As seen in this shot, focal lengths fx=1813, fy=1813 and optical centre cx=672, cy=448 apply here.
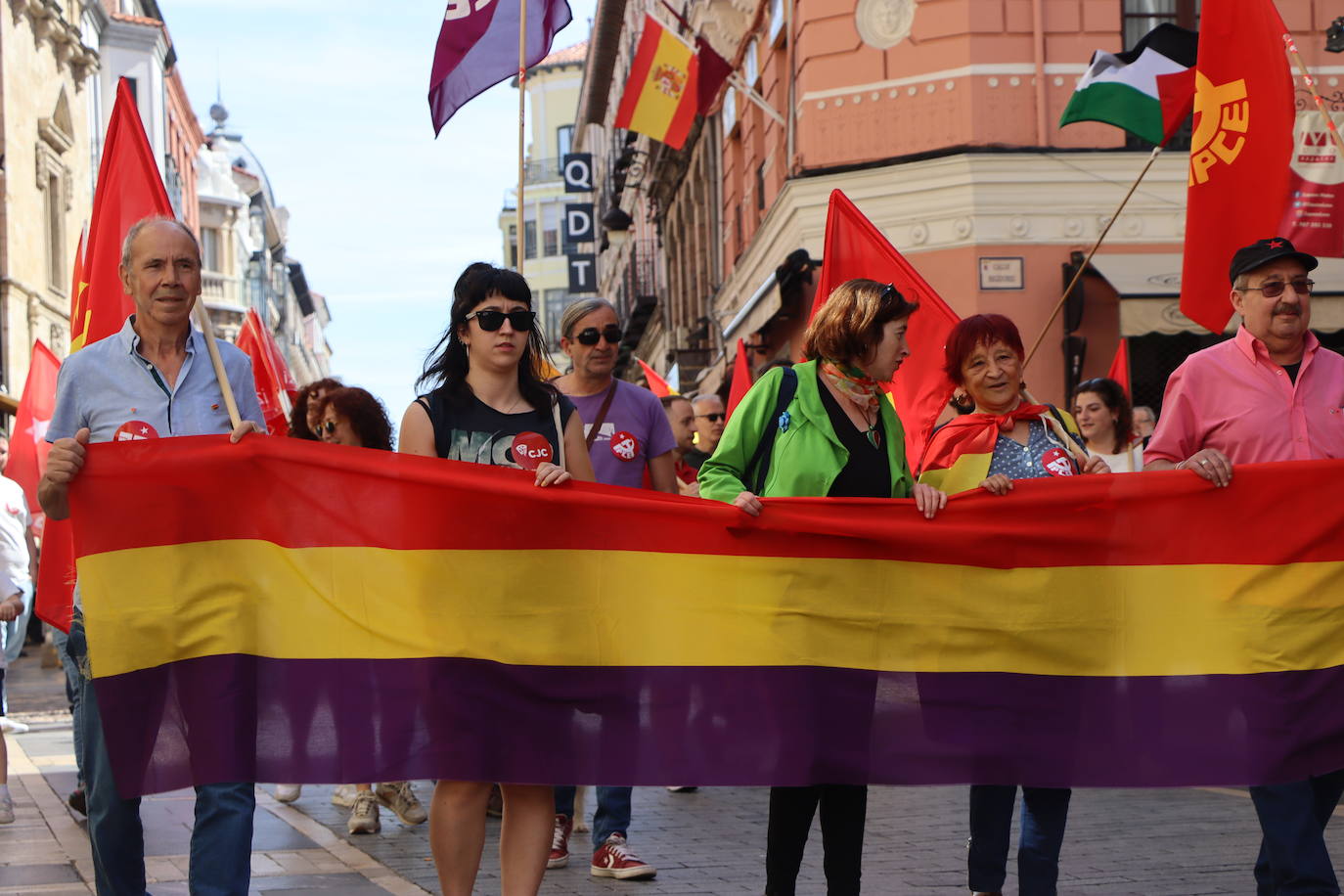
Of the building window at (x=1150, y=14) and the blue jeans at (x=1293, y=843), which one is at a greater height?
the building window at (x=1150, y=14)

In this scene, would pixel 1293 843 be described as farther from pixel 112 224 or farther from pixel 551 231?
pixel 551 231

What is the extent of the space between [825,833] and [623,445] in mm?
2493

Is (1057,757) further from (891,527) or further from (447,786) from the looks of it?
(447,786)

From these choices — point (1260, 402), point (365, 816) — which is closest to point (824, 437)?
point (1260, 402)

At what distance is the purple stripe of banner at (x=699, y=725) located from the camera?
518 cm

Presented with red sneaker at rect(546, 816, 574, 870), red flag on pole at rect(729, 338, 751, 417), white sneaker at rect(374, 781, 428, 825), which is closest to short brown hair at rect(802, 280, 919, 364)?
red sneaker at rect(546, 816, 574, 870)

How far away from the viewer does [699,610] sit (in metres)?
5.41

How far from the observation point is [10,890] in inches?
269

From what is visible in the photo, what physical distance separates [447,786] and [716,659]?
871mm

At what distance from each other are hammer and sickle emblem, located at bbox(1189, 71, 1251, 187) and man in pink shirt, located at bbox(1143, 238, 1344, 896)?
6.38ft

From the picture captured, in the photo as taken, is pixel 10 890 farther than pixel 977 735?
Yes

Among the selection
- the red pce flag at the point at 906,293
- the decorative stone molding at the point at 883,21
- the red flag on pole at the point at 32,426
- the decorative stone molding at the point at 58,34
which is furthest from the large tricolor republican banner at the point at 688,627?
the decorative stone molding at the point at 58,34

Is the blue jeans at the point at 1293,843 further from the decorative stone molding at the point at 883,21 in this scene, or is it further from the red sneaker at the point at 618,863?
the decorative stone molding at the point at 883,21

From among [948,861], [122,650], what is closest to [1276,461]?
[948,861]
